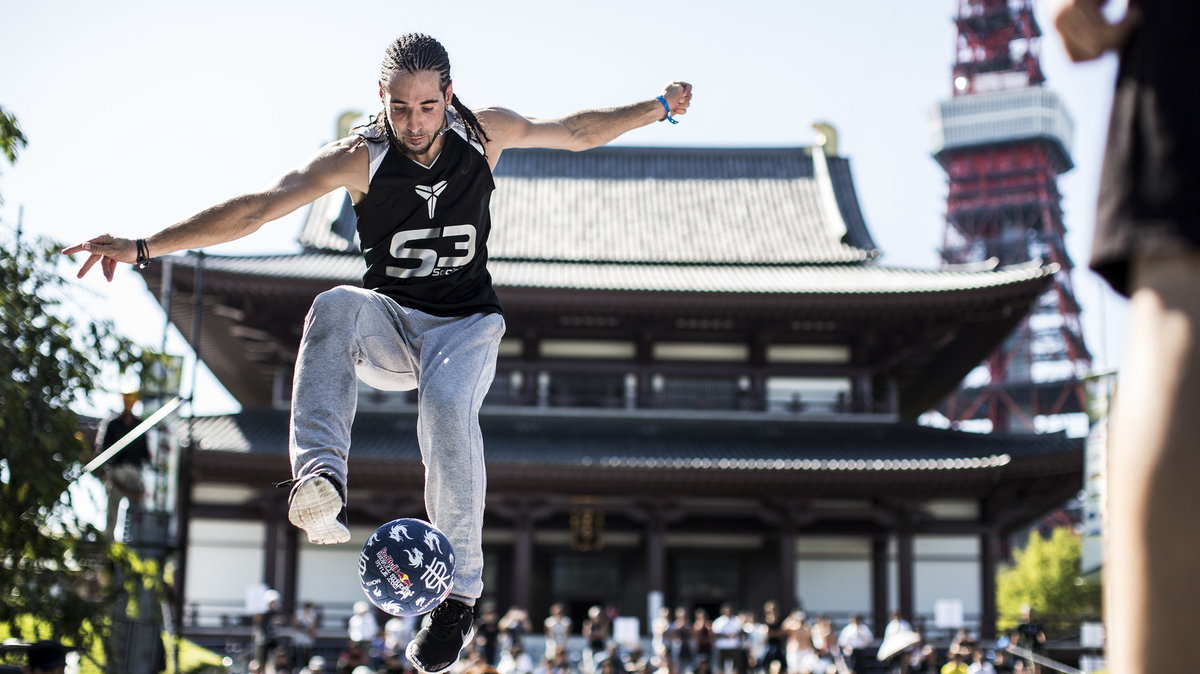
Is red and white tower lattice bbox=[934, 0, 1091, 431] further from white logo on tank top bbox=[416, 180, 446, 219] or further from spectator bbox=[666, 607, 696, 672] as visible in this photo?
white logo on tank top bbox=[416, 180, 446, 219]

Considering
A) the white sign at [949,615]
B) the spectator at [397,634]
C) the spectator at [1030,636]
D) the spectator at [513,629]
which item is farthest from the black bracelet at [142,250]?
the white sign at [949,615]

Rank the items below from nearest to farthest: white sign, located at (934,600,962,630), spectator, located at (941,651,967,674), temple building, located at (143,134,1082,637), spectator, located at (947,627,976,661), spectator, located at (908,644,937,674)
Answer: spectator, located at (941,651,967,674) < spectator, located at (947,627,976,661) < spectator, located at (908,644,937,674) < white sign, located at (934,600,962,630) < temple building, located at (143,134,1082,637)

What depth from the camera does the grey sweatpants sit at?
3.84 metres

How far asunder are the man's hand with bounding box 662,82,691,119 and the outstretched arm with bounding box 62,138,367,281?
119 cm

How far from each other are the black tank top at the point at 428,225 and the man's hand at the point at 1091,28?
8.37ft

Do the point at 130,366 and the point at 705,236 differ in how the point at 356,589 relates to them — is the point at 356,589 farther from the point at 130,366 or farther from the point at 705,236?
the point at 130,366

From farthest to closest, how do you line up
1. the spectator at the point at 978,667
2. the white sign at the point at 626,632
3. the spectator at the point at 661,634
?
1. the white sign at the point at 626,632
2. the spectator at the point at 661,634
3. the spectator at the point at 978,667

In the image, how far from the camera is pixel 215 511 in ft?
74.3

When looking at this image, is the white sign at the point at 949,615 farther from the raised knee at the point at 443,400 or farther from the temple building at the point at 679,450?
the raised knee at the point at 443,400

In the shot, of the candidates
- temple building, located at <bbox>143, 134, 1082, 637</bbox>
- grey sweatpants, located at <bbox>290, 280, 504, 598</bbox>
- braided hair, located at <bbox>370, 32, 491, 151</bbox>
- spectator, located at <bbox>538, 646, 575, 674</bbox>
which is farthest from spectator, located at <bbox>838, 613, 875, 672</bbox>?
braided hair, located at <bbox>370, 32, 491, 151</bbox>

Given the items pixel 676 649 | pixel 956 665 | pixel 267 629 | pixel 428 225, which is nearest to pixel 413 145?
pixel 428 225

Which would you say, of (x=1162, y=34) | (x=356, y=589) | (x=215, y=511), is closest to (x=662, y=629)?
(x=356, y=589)

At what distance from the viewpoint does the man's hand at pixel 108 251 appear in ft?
12.8

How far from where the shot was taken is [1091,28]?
6.36 feet
